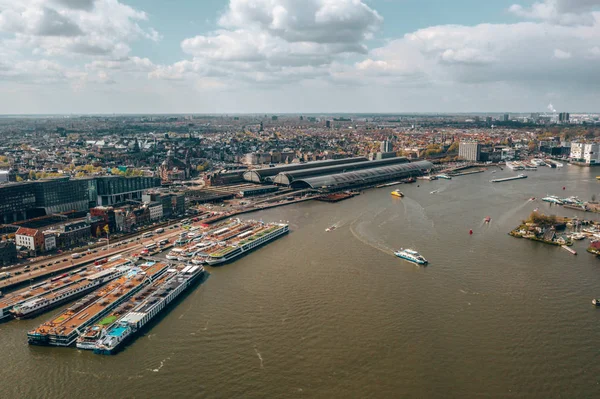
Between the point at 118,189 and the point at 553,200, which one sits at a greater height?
the point at 118,189

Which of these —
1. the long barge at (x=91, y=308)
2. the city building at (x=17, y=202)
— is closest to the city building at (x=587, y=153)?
the long barge at (x=91, y=308)

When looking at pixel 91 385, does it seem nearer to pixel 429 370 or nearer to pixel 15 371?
pixel 15 371

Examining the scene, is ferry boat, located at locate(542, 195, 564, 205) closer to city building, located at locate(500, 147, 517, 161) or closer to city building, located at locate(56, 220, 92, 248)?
city building, located at locate(56, 220, 92, 248)

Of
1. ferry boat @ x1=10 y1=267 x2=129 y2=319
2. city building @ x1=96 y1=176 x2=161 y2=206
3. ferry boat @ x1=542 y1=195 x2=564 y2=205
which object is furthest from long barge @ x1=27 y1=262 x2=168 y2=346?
ferry boat @ x1=542 y1=195 x2=564 y2=205

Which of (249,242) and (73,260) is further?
(249,242)

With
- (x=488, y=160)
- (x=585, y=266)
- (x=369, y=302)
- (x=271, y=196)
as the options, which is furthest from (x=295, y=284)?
(x=488, y=160)

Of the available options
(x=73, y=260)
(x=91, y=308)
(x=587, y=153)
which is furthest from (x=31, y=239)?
(x=587, y=153)

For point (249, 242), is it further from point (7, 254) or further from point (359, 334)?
point (7, 254)
